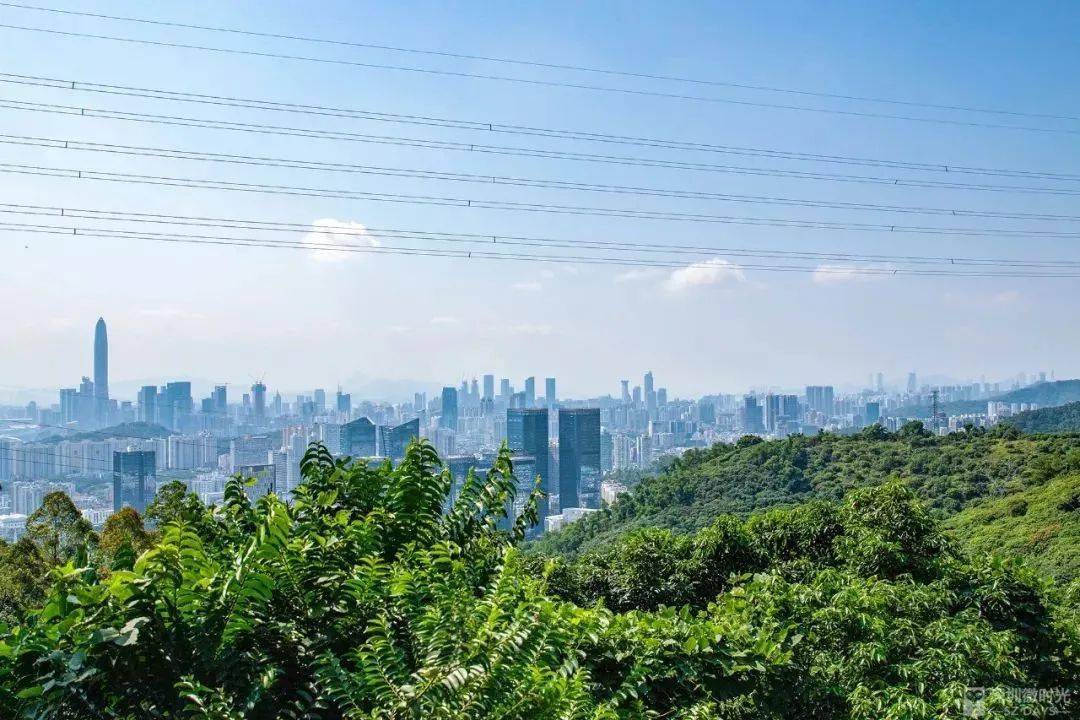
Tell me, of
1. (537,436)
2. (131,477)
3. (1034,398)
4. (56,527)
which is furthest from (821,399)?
(56,527)

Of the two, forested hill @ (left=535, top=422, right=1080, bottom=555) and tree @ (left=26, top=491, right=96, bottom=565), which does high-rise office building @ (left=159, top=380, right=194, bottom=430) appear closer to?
forested hill @ (left=535, top=422, right=1080, bottom=555)

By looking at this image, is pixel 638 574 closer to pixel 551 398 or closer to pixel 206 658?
pixel 206 658

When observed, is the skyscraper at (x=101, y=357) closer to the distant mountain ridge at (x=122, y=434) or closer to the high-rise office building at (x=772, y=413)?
the distant mountain ridge at (x=122, y=434)

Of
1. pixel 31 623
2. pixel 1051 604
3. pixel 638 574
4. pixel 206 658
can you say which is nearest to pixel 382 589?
pixel 206 658

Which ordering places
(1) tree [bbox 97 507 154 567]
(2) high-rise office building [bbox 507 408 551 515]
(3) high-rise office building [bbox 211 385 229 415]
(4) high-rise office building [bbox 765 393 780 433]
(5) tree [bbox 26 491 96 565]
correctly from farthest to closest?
1. (4) high-rise office building [bbox 765 393 780 433]
2. (3) high-rise office building [bbox 211 385 229 415]
3. (2) high-rise office building [bbox 507 408 551 515]
4. (5) tree [bbox 26 491 96 565]
5. (1) tree [bbox 97 507 154 567]

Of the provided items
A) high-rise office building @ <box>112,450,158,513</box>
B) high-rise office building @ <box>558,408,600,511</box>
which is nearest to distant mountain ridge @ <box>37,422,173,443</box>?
high-rise office building @ <box>112,450,158,513</box>

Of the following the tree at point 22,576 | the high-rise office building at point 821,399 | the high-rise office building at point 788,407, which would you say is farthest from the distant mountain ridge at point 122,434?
the high-rise office building at point 821,399

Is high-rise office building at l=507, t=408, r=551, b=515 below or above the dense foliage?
below
